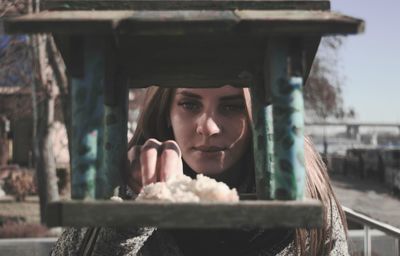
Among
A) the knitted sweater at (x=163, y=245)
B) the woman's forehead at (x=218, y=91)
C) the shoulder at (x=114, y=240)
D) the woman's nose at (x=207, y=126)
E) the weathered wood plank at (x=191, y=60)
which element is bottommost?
the knitted sweater at (x=163, y=245)

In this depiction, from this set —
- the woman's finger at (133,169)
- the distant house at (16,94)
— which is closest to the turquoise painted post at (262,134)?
the woman's finger at (133,169)

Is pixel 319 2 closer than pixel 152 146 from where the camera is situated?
Yes

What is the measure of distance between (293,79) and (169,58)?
0.37 m

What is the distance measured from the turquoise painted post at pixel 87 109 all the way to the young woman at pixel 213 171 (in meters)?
0.29

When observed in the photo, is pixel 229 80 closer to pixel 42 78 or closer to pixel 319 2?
pixel 319 2

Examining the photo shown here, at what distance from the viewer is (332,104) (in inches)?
870

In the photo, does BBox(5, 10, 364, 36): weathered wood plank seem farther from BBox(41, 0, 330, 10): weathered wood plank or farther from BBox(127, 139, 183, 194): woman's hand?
BBox(127, 139, 183, 194): woman's hand

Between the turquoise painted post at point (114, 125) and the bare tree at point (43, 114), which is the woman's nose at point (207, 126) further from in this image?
the bare tree at point (43, 114)

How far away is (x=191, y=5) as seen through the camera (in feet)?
3.82

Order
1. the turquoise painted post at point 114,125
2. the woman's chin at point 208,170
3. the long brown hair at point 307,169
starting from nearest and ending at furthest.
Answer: the turquoise painted post at point 114,125 → the woman's chin at point 208,170 → the long brown hair at point 307,169

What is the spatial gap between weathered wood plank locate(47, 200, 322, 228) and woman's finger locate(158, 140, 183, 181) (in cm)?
30

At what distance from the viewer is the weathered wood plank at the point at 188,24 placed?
1.11 metres

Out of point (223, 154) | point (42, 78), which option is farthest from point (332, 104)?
point (223, 154)

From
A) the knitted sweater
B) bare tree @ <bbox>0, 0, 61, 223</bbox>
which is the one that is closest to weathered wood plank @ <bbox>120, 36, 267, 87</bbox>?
the knitted sweater
